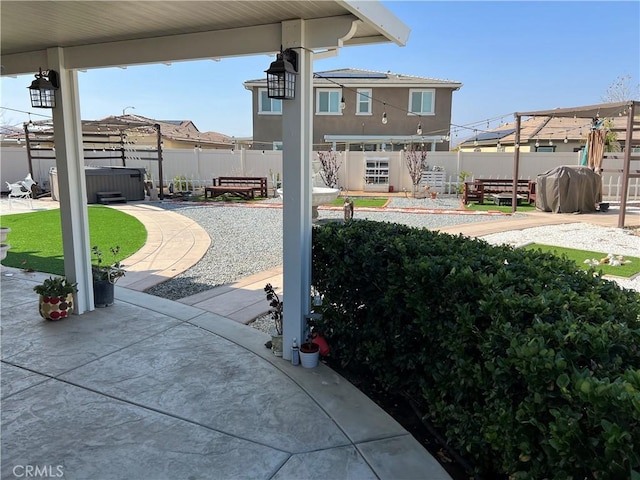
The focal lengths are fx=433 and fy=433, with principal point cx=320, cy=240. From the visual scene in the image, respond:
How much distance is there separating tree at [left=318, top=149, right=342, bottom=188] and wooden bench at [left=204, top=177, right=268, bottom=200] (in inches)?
91.8

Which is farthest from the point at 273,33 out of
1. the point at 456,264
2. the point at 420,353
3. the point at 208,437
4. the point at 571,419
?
the point at 571,419

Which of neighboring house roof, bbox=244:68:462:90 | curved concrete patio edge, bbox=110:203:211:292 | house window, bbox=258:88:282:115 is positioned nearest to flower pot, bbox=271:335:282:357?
curved concrete patio edge, bbox=110:203:211:292

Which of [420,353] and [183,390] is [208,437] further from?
[420,353]

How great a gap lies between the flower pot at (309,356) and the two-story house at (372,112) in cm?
1901

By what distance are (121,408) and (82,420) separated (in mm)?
220

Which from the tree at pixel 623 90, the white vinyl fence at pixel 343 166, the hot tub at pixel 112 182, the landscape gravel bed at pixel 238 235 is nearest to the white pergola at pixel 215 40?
the landscape gravel bed at pixel 238 235

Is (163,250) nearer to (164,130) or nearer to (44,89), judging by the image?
(44,89)

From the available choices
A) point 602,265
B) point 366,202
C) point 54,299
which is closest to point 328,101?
point 366,202

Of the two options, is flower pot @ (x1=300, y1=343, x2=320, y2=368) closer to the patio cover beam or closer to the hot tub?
the patio cover beam

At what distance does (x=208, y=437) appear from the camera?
8.09 feet

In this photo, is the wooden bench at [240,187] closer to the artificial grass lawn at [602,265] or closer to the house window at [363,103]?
the house window at [363,103]

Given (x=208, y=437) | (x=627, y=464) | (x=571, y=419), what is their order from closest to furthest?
(x=627, y=464) → (x=571, y=419) → (x=208, y=437)

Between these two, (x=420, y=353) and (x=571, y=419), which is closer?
(x=571, y=419)

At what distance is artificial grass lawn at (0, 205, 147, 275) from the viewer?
6.61 meters
